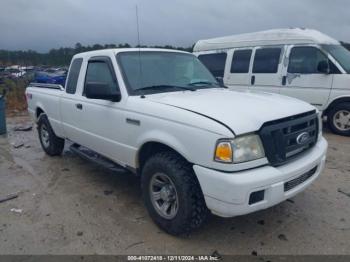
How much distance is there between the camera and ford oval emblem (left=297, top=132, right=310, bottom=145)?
3.03 m

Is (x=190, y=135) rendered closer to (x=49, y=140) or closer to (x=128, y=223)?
(x=128, y=223)

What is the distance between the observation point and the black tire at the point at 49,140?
5.79 meters

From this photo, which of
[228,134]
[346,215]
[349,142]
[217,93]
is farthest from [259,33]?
[228,134]

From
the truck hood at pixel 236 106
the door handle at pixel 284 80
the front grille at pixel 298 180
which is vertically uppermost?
the truck hood at pixel 236 106

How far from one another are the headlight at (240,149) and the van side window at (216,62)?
6198 mm

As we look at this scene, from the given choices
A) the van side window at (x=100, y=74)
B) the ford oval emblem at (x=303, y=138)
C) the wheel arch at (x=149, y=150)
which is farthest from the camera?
the van side window at (x=100, y=74)

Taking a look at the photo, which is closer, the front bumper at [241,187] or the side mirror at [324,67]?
the front bumper at [241,187]

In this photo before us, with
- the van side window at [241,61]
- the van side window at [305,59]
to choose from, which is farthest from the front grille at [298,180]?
the van side window at [241,61]

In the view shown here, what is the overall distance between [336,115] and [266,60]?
2.05m

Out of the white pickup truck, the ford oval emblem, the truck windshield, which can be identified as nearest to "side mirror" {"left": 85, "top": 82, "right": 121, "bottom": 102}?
the white pickup truck

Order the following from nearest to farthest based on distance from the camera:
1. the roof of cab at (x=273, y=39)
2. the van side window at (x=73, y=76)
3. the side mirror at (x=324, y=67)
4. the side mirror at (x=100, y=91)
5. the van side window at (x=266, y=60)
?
1. the side mirror at (x=100, y=91)
2. the van side window at (x=73, y=76)
3. the side mirror at (x=324, y=67)
4. the roof of cab at (x=273, y=39)
5. the van side window at (x=266, y=60)

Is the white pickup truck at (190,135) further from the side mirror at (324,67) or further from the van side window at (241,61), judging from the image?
the van side window at (241,61)

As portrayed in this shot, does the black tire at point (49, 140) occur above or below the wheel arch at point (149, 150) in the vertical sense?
below

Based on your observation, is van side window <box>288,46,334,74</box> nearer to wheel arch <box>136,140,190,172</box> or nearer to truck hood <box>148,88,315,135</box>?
truck hood <box>148,88,315,135</box>
